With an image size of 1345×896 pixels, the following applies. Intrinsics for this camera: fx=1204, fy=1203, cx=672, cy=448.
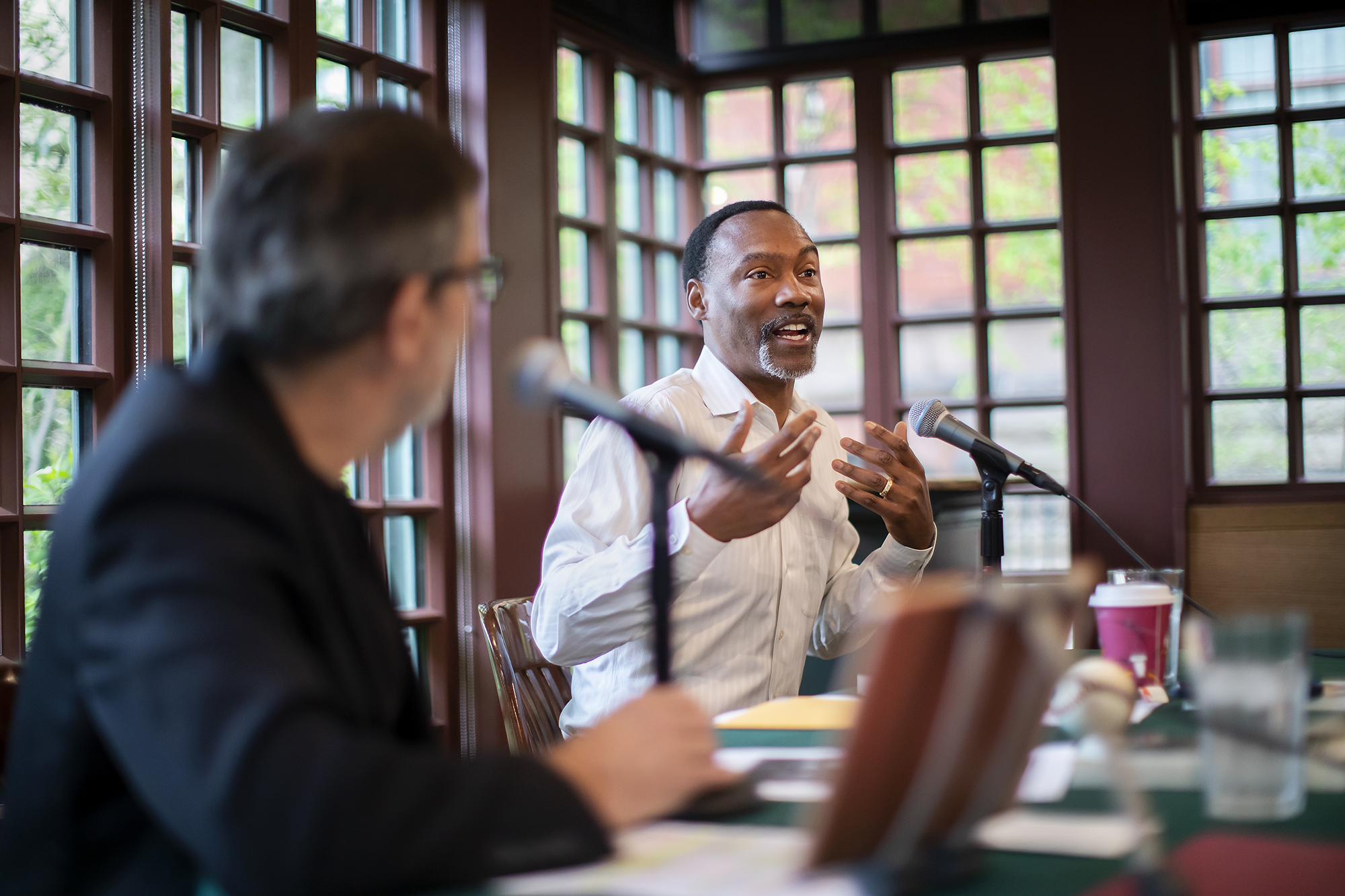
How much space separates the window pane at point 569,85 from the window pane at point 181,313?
1.64 m

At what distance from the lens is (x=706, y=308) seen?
8.74ft

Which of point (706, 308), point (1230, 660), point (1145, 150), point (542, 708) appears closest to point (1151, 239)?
point (1145, 150)

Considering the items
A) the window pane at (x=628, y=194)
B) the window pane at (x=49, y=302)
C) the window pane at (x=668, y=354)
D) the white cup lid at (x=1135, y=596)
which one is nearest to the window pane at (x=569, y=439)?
the window pane at (x=668, y=354)

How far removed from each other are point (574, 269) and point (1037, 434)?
1910 millimetres

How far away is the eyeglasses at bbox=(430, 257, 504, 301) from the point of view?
0.98 metres

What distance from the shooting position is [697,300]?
271cm

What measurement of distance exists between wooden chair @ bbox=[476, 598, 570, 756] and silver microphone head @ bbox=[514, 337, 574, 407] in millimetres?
1023

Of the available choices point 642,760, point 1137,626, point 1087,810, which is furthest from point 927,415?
point 642,760

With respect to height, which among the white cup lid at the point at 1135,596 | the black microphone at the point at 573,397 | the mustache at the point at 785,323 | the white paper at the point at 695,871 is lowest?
the white paper at the point at 695,871

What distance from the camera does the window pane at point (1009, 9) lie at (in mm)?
4617

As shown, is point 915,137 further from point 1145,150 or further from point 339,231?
point 339,231

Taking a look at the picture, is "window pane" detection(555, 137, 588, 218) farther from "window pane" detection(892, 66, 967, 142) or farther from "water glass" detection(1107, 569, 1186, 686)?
"water glass" detection(1107, 569, 1186, 686)

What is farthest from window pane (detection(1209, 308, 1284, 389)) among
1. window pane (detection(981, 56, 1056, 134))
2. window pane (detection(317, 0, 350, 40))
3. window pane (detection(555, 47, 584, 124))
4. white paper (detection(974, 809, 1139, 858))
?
white paper (detection(974, 809, 1139, 858))

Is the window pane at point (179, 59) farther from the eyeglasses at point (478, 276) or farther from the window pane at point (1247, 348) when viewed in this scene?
the window pane at point (1247, 348)
